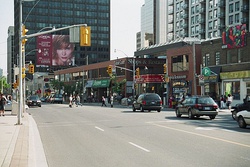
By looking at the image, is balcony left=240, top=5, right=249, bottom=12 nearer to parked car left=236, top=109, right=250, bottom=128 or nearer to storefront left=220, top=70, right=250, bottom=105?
storefront left=220, top=70, right=250, bottom=105

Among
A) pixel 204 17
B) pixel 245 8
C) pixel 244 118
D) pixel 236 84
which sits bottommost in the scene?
pixel 244 118

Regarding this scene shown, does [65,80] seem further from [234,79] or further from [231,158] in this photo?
[231,158]

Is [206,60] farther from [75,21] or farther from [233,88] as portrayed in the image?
[75,21]

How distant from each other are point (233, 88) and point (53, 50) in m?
59.8

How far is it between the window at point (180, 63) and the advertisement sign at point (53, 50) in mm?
42649

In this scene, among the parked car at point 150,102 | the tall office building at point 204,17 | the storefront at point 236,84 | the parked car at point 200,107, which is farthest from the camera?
the tall office building at point 204,17

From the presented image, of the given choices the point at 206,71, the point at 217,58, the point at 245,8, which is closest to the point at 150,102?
the point at 206,71

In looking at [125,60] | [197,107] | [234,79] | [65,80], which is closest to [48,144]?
[197,107]

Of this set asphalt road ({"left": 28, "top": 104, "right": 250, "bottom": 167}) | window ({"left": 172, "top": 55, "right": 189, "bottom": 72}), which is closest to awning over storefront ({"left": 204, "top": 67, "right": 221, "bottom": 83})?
window ({"left": 172, "top": 55, "right": 189, "bottom": 72})

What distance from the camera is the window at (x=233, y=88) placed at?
155 feet

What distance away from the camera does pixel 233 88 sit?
4809 centimetres

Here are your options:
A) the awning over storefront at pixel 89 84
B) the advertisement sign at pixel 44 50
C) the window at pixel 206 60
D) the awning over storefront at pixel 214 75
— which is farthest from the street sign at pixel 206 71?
the advertisement sign at pixel 44 50

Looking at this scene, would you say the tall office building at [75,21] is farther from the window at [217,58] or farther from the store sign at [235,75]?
the store sign at [235,75]

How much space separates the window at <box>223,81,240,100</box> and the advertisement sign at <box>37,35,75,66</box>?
5636 centimetres
